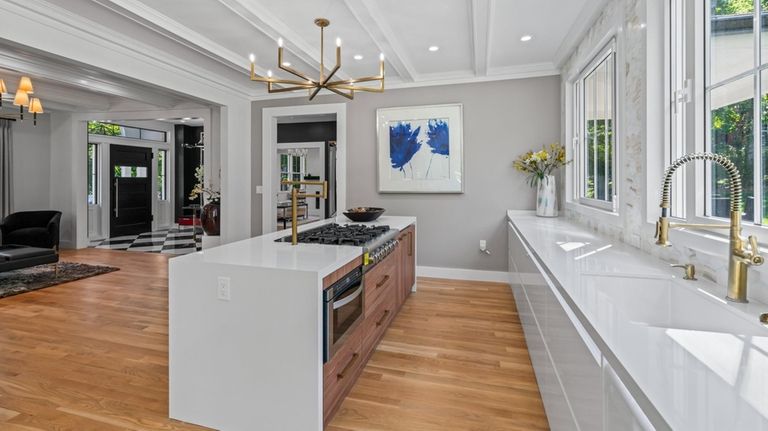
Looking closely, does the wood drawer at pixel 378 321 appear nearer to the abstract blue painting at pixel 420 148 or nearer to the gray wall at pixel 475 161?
the gray wall at pixel 475 161

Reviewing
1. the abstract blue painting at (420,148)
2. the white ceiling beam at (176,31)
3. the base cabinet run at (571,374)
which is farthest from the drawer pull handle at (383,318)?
the white ceiling beam at (176,31)

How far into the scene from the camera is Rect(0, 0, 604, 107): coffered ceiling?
2.85m

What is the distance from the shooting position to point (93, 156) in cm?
786

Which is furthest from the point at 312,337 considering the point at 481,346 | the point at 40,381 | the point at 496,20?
the point at 496,20

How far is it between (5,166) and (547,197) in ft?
27.5

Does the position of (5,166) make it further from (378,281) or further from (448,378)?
(448,378)

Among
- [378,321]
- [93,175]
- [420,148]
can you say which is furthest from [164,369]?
[93,175]

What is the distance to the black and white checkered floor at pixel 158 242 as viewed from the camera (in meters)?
6.75

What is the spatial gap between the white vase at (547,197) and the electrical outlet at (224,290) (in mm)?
3309

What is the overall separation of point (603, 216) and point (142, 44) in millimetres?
4356

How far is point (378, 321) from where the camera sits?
2.65m

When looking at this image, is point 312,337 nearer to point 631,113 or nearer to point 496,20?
point 631,113

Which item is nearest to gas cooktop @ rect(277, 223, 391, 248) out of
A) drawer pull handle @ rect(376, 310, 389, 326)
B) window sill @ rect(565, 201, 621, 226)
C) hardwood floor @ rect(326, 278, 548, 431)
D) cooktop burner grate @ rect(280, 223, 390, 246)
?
cooktop burner grate @ rect(280, 223, 390, 246)

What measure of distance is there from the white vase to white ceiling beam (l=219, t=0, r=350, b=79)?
2618mm
